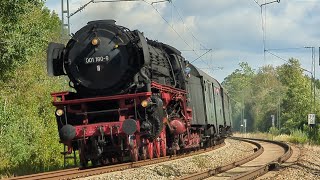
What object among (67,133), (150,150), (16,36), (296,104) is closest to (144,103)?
(67,133)

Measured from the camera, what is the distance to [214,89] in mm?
27156

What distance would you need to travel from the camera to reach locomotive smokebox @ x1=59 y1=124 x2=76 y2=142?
1415 cm

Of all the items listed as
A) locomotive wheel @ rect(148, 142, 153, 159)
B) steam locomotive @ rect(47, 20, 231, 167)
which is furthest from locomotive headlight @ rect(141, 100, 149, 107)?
locomotive wheel @ rect(148, 142, 153, 159)

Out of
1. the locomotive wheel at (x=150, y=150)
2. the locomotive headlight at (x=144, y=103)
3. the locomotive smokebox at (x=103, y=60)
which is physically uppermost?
the locomotive smokebox at (x=103, y=60)

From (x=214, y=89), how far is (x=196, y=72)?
17.7 ft

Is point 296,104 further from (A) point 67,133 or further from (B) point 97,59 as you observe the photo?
(A) point 67,133

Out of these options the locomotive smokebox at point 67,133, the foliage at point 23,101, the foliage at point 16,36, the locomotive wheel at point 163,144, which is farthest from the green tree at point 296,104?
the locomotive smokebox at point 67,133

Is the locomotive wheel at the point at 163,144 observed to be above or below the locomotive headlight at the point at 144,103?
below

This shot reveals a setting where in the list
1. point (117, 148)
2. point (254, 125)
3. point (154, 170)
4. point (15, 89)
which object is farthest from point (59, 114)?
point (254, 125)

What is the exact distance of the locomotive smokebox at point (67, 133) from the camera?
46.4ft

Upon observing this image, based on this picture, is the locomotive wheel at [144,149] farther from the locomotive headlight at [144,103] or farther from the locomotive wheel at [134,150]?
the locomotive headlight at [144,103]

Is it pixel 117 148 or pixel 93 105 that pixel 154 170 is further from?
pixel 93 105

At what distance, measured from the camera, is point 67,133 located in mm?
14148

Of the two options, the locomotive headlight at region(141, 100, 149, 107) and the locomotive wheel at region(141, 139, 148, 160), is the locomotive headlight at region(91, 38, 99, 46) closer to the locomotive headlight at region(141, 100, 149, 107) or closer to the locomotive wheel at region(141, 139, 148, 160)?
the locomotive headlight at region(141, 100, 149, 107)
